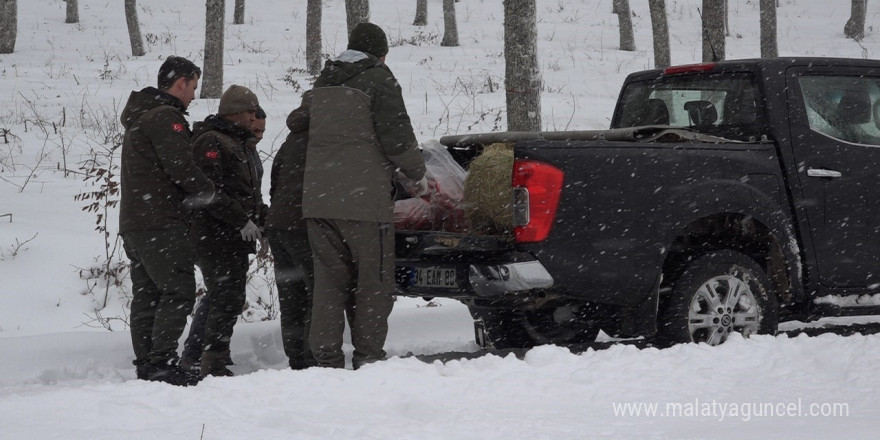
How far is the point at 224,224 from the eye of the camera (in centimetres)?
586

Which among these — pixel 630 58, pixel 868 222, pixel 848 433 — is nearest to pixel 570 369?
pixel 848 433

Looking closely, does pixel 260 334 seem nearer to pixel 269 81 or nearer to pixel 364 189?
pixel 364 189

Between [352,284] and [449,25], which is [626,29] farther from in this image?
[352,284]

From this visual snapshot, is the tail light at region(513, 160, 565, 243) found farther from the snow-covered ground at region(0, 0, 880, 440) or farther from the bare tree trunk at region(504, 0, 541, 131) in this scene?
the bare tree trunk at region(504, 0, 541, 131)

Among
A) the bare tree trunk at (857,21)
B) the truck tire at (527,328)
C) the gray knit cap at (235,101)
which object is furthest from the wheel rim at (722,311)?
the bare tree trunk at (857,21)

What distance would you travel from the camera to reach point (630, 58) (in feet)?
76.6

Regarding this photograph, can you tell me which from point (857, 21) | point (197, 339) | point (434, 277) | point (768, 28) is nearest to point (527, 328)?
point (434, 277)

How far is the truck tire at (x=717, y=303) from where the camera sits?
17.3ft

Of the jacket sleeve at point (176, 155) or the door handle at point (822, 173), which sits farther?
the door handle at point (822, 173)

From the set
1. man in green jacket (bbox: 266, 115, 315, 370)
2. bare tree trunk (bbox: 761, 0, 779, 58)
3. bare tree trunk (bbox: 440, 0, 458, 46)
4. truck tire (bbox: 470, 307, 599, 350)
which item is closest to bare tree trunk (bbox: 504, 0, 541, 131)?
truck tire (bbox: 470, 307, 599, 350)

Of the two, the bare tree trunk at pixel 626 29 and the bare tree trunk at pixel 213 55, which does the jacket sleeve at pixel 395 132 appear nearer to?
the bare tree trunk at pixel 213 55

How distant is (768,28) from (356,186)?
19.0 meters

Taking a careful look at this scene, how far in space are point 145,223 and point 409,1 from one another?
31.7 m

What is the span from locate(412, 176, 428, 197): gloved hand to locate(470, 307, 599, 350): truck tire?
42.8 inches
